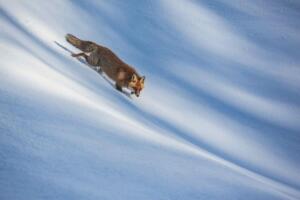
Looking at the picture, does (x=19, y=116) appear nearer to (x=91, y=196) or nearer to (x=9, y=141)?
(x=9, y=141)

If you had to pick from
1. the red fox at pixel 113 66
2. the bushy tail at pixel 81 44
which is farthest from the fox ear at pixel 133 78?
the bushy tail at pixel 81 44

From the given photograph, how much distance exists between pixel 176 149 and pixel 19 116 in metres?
1.89

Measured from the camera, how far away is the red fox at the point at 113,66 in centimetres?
520

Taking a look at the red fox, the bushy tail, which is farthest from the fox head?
the bushy tail

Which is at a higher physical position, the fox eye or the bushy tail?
the bushy tail

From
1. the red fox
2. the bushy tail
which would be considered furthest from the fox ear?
the bushy tail

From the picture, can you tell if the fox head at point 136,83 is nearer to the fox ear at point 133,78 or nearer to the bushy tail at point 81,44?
the fox ear at point 133,78

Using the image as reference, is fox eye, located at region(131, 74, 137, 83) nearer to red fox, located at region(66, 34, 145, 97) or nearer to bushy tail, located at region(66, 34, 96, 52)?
red fox, located at region(66, 34, 145, 97)

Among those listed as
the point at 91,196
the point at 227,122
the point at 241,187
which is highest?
the point at 227,122

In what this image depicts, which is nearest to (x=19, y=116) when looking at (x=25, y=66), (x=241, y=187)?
(x=25, y=66)

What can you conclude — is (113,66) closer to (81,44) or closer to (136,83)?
(136,83)

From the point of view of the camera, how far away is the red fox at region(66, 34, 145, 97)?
5.20m

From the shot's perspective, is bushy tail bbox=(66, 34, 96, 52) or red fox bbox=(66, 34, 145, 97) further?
bushy tail bbox=(66, 34, 96, 52)

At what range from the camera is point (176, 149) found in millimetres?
4133
